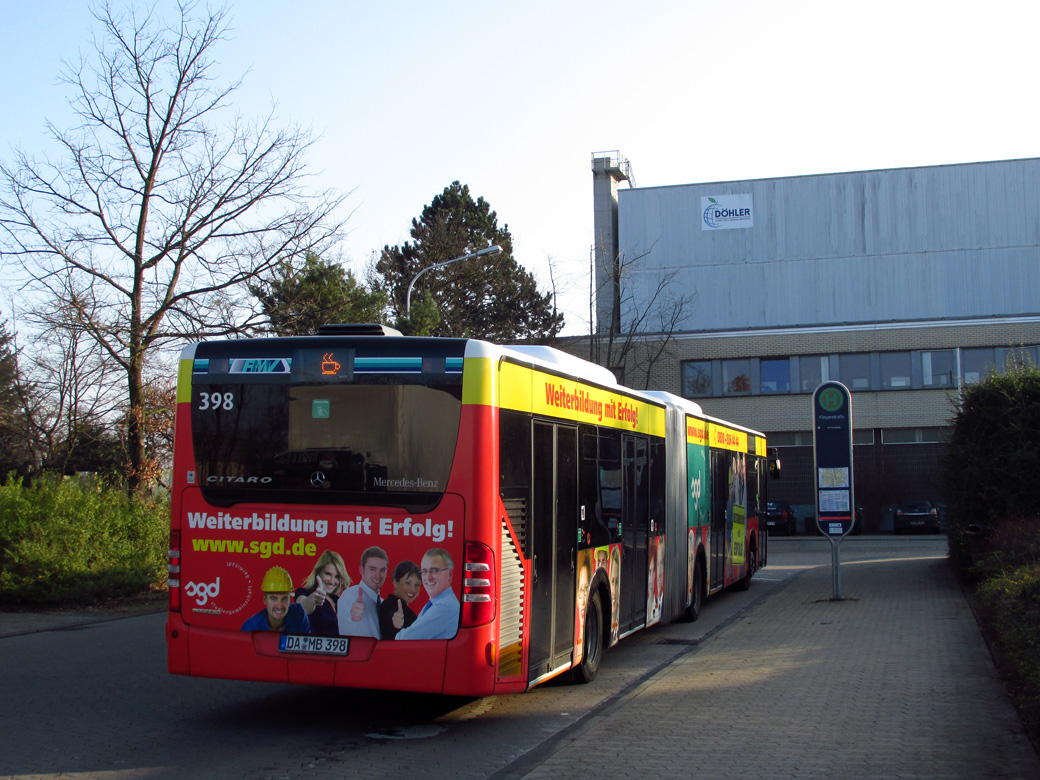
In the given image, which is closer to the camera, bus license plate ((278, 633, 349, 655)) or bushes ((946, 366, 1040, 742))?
bus license plate ((278, 633, 349, 655))

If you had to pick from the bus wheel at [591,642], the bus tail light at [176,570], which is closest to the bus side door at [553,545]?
the bus wheel at [591,642]

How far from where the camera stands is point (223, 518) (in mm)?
7410

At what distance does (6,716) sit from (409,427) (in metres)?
4.07

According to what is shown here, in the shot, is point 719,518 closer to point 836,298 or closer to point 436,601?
point 436,601

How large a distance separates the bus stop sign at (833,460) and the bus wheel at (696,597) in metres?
2.88

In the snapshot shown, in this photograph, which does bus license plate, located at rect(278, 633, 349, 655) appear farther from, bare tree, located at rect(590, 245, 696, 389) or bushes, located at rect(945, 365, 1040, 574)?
bare tree, located at rect(590, 245, 696, 389)

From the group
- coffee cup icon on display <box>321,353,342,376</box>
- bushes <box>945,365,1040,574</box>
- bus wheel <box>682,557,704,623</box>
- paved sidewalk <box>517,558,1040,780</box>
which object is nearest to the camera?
paved sidewalk <box>517,558,1040,780</box>

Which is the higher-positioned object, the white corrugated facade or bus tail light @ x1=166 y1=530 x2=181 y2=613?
the white corrugated facade

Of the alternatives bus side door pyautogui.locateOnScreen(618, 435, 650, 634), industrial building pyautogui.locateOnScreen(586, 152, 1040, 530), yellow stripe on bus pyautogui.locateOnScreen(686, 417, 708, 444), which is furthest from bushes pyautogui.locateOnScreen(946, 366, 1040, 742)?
industrial building pyautogui.locateOnScreen(586, 152, 1040, 530)

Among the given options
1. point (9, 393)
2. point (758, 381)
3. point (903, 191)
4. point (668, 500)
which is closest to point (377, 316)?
point (9, 393)

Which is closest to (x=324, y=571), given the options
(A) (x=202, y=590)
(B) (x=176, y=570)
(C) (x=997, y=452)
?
(A) (x=202, y=590)

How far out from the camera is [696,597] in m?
14.4

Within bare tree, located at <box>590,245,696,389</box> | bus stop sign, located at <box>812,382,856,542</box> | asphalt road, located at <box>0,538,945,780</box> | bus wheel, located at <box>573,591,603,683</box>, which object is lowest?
asphalt road, located at <box>0,538,945,780</box>

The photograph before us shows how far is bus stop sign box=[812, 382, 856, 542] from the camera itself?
16.7m
